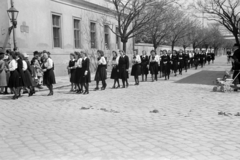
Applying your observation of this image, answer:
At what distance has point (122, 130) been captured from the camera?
586 centimetres

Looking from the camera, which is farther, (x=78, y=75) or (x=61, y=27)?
(x=61, y=27)

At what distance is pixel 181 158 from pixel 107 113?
3.70 meters

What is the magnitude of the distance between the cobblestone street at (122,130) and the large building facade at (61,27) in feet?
28.7

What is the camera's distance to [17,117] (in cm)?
746

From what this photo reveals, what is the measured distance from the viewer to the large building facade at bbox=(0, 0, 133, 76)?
17375 millimetres

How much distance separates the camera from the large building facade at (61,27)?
17375 millimetres

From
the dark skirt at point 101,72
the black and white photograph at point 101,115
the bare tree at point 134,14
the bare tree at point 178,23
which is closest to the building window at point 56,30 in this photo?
the black and white photograph at point 101,115

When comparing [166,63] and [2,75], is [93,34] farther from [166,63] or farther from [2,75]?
[2,75]

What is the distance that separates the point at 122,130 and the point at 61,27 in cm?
1646

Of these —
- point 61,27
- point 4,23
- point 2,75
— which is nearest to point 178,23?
point 61,27

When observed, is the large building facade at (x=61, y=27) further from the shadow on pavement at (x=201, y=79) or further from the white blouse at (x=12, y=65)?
the shadow on pavement at (x=201, y=79)

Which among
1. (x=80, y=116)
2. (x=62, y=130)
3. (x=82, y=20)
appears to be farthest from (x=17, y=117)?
(x=82, y=20)

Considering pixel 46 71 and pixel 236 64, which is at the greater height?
pixel 236 64

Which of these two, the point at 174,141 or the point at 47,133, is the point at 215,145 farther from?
the point at 47,133
